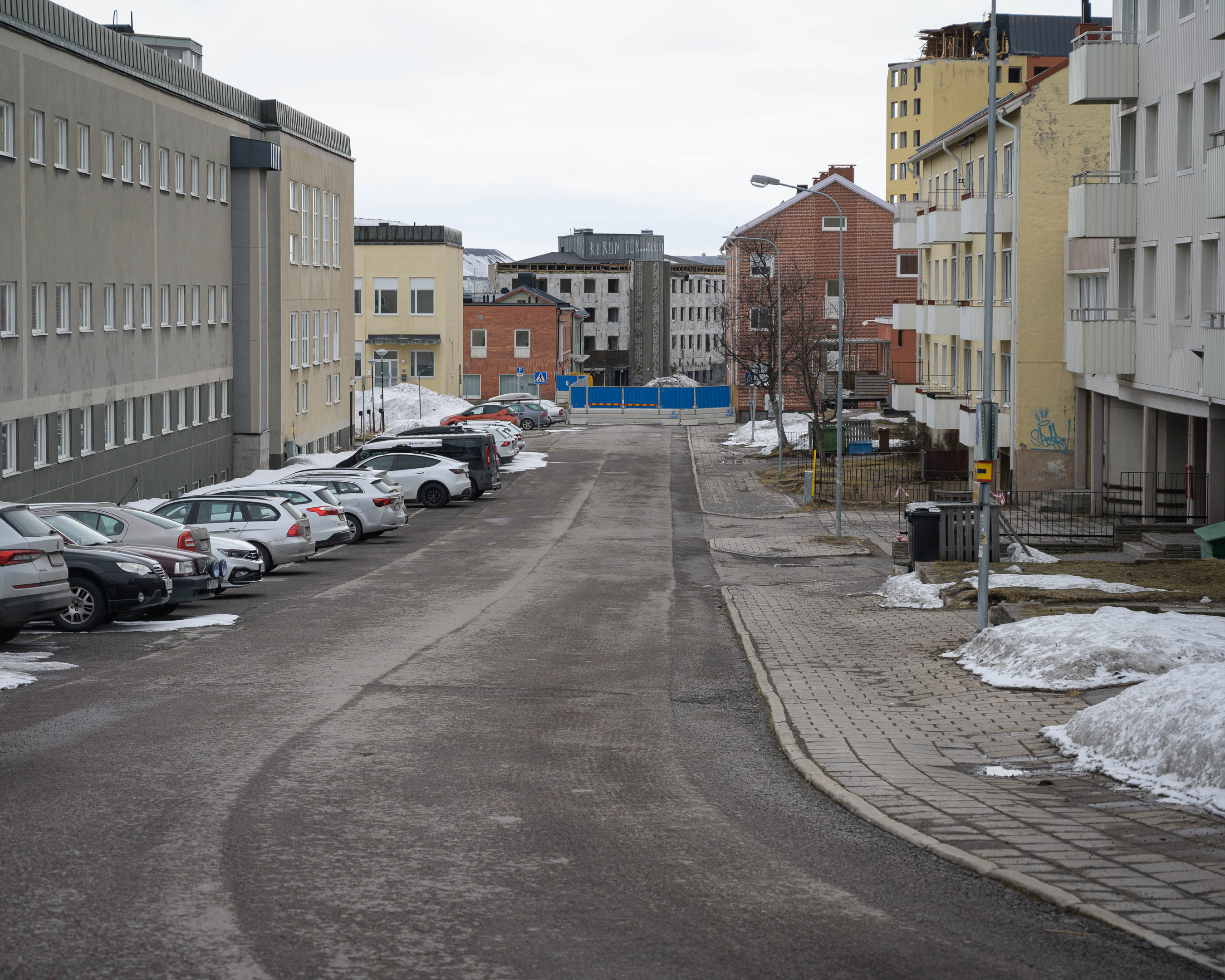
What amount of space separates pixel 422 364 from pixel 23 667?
232ft

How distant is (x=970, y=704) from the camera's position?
12.5 meters

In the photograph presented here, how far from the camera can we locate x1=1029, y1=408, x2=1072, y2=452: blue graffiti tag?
37312 mm

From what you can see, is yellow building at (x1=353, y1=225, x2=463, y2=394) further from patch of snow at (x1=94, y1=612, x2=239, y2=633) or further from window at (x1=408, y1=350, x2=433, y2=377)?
patch of snow at (x1=94, y1=612, x2=239, y2=633)

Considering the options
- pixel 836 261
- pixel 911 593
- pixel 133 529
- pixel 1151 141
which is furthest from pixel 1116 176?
pixel 836 261

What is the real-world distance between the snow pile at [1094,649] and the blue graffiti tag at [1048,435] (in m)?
23.2

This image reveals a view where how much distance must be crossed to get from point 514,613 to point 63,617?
5.71m

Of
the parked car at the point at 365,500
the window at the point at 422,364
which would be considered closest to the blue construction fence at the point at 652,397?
the window at the point at 422,364

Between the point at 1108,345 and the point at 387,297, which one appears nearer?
the point at 1108,345

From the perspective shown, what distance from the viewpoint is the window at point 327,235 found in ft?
182

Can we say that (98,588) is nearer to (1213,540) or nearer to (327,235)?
(1213,540)

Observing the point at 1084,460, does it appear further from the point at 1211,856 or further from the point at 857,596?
the point at 1211,856

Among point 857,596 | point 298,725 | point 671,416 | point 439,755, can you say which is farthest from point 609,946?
point 671,416

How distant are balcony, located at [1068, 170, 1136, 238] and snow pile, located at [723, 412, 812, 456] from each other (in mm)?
26150

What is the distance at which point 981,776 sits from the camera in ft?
31.7
